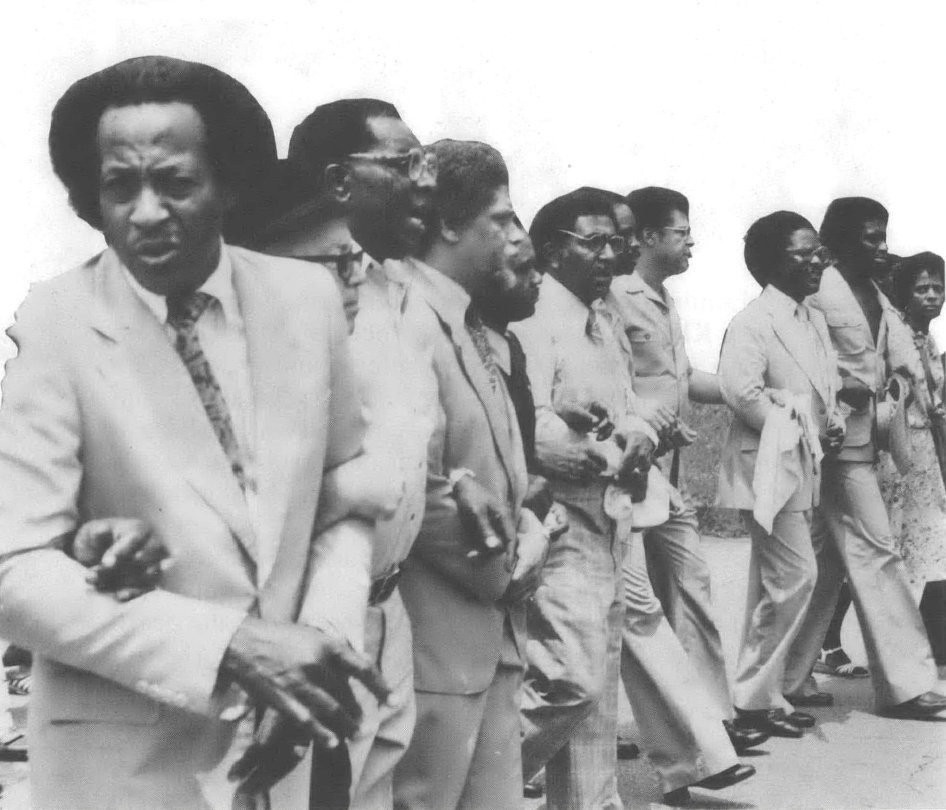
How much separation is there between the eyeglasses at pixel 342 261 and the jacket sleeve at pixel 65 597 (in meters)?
1.43

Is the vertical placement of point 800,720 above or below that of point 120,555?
below

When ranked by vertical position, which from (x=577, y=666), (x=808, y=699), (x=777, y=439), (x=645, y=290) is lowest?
(x=808, y=699)

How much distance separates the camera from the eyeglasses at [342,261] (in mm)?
3863

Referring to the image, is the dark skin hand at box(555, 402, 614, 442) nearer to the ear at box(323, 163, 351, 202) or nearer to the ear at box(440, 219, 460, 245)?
the ear at box(440, 219, 460, 245)

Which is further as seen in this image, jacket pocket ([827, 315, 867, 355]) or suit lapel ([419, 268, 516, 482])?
jacket pocket ([827, 315, 867, 355])

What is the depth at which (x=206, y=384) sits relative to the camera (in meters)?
2.57

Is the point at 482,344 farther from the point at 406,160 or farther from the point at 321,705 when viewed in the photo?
the point at 321,705

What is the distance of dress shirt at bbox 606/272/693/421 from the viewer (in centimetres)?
772

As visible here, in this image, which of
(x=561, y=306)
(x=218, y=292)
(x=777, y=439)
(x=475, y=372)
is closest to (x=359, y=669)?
(x=218, y=292)

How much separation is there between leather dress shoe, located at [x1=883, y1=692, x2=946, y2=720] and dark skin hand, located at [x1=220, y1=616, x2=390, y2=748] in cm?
630

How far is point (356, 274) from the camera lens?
390 centimetres

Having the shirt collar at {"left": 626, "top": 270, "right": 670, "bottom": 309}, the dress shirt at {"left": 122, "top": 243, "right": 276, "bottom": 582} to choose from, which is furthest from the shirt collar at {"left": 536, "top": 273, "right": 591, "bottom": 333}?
the dress shirt at {"left": 122, "top": 243, "right": 276, "bottom": 582}

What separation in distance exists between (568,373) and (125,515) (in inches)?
139

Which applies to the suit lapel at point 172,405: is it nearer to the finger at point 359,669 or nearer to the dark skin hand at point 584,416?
the finger at point 359,669
